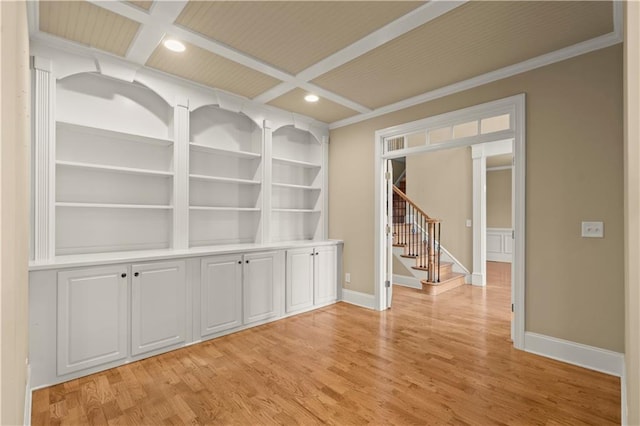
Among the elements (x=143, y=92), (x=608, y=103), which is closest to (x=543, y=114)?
(x=608, y=103)

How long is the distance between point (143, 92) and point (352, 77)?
7.38 feet

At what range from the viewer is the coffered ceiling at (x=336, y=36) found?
2.25 metres

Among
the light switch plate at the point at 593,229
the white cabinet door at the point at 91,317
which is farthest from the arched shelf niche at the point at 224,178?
the light switch plate at the point at 593,229

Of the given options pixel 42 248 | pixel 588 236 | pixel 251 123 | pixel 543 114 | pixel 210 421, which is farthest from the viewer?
pixel 251 123

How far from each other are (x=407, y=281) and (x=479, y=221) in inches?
69.7

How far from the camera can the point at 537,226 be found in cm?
301

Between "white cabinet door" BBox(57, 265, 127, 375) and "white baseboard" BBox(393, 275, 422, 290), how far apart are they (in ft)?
15.3

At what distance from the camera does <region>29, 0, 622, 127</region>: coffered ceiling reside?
7.39 feet

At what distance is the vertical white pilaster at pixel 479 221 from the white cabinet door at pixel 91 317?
18.6 feet

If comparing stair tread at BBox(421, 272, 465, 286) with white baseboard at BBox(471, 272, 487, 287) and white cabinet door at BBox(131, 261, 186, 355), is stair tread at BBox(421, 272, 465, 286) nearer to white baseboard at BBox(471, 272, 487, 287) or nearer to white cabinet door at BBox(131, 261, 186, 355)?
white baseboard at BBox(471, 272, 487, 287)

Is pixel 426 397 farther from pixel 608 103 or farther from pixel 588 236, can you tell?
pixel 608 103

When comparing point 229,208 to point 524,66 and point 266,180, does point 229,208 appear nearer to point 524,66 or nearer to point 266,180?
point 266,180

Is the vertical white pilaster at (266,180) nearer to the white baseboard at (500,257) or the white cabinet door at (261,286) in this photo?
the white cabinet door at (261,286)

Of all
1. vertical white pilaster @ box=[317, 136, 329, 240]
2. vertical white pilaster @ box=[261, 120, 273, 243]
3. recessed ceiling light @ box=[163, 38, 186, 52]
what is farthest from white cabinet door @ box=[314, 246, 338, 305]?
recessed ceiling light @ box=[163, 38, 186, 52]
